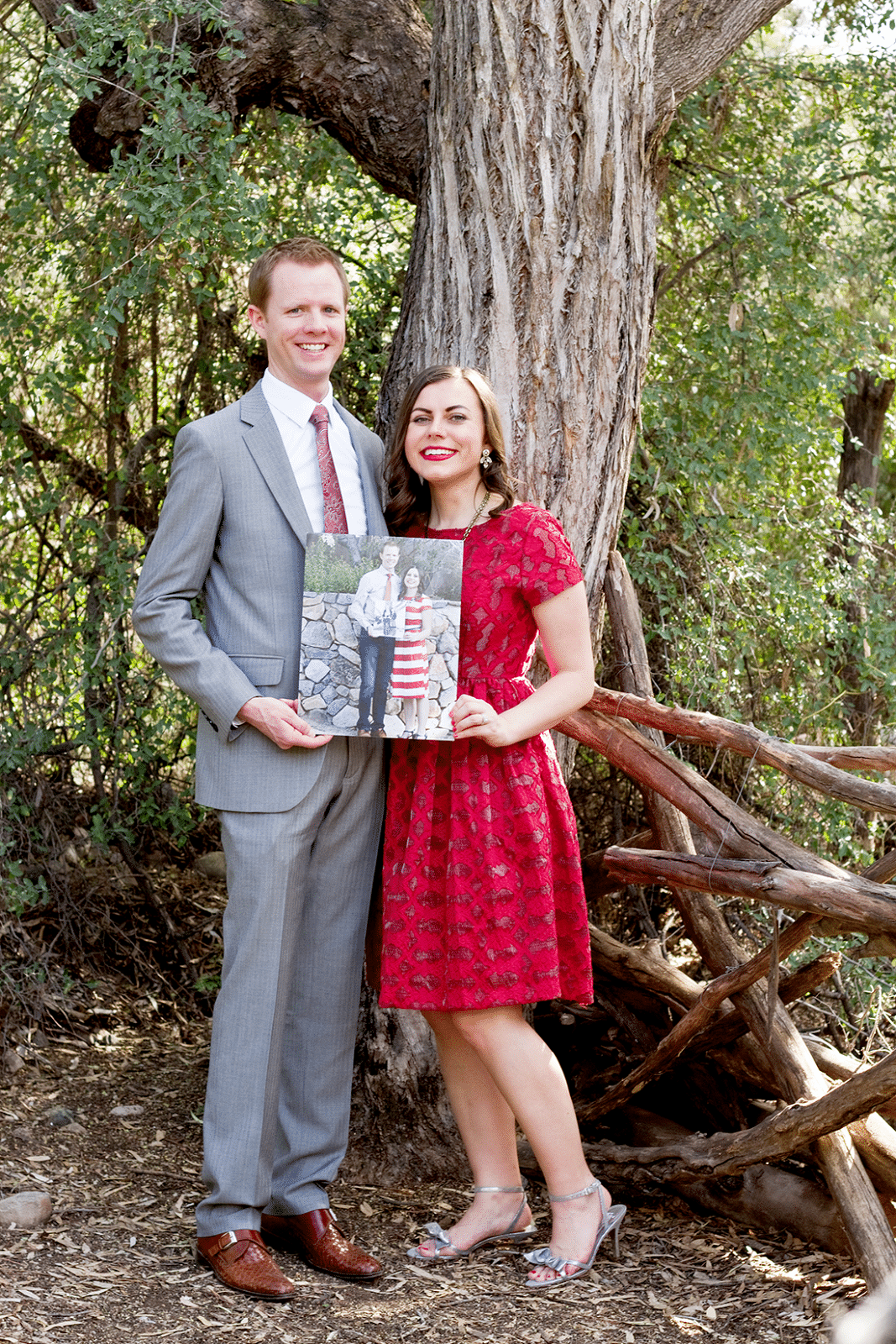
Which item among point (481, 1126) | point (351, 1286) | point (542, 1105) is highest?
point (542, 1105)

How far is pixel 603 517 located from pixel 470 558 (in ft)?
2.43

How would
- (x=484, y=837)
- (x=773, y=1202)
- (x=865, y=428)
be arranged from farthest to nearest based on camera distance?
(x=865, y=428)
(x=773, y=1202)
(x=484, y=837)

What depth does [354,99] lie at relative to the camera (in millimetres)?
3994

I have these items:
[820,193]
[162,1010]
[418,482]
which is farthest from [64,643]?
[820,193]

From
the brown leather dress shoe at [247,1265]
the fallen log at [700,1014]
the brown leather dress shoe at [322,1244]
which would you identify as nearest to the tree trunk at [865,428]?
the fallen log at [700,1014]

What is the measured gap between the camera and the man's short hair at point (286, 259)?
9.55ft

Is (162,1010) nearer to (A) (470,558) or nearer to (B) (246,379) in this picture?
(B) (246,379)

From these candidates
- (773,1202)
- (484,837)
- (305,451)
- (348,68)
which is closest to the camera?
(484,837)

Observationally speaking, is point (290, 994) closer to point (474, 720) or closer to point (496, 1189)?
point (496, 1189)

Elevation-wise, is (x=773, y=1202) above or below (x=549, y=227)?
below

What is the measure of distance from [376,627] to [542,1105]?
1.17m

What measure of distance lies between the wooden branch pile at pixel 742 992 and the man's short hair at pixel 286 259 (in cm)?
126

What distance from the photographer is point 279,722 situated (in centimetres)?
276

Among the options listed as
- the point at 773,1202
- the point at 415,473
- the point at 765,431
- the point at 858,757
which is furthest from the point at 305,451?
the point at 773,1202
